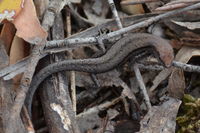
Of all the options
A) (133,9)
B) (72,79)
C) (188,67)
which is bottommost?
(188,67)

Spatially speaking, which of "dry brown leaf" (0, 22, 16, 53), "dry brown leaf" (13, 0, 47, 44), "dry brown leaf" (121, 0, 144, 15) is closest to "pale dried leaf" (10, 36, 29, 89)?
"dry brown leaf" (0, 22, 16, 53)

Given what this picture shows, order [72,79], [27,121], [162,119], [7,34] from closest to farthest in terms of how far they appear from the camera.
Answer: [27,121], [162,119], [7,34], [72,79]

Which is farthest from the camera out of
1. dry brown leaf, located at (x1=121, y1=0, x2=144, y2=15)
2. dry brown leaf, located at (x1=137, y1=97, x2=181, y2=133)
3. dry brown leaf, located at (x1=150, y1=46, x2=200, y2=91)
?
dry brown leaf, located at (x1=121, y1=0, x2=144, y2=15)

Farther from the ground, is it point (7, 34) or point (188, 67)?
point (7, 34)

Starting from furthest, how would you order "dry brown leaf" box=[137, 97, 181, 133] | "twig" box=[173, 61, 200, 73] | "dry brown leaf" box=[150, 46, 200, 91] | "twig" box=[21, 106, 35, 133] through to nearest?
"dry brown leaf" box=[150, 46, 200, 91] < "twig" box=[173, 61, 200, 73] < "dry brown leaf" box=[137, 97, 181, 133] < "twig" box=[21, 106, 35, 133]

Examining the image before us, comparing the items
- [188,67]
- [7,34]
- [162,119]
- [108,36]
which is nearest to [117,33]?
[108,36]

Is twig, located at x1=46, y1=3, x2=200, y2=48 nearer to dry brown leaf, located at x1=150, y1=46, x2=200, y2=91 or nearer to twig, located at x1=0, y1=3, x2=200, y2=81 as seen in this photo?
twig, located at x1=0, y1=3, x2=200, y2=81

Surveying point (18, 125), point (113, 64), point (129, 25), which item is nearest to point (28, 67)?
point (18, 125)

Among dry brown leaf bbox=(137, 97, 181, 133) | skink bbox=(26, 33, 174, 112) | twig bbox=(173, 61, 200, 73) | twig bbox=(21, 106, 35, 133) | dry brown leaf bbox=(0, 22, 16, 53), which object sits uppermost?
dry brown leaf bbox=(0, 22, 16, 53)

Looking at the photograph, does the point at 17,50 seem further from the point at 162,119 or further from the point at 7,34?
the point at 162,119
